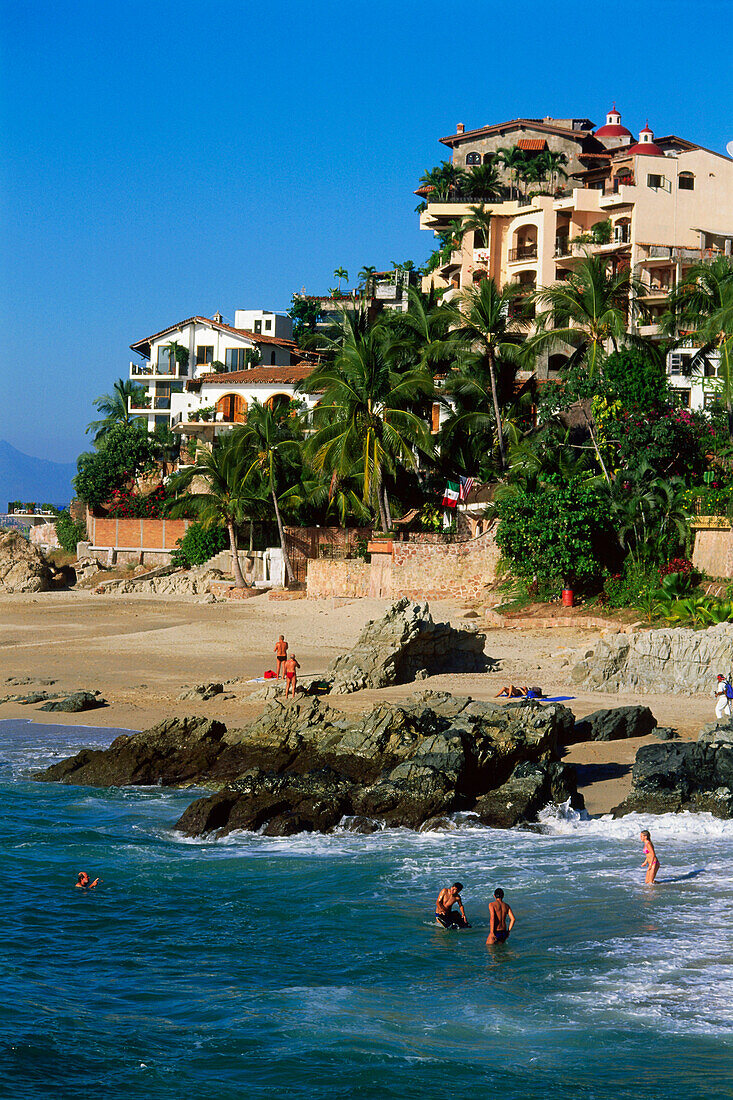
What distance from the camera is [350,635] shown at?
32500mm

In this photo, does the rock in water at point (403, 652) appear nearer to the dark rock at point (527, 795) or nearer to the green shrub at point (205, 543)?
the dark rock at point (527, 795)

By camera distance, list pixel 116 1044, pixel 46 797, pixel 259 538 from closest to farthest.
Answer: pixel 116 1044 → pixel 46 797 → pixel 259 538

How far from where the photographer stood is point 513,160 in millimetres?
59562

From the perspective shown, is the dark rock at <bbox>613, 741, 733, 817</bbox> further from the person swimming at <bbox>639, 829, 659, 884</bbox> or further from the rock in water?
the rock in water

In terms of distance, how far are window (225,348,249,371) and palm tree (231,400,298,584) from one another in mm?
20271

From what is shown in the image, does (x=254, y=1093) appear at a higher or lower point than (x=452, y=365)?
lower

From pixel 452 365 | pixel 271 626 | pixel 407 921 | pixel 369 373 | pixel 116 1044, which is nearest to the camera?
pixel 116 1044

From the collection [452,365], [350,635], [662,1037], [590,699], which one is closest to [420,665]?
[590,699]

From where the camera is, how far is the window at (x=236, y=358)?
63.2m

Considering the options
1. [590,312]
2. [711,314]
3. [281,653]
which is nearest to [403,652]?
[281,653]

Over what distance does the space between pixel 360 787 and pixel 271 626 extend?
57.3 feet

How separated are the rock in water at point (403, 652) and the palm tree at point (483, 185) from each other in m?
38.4

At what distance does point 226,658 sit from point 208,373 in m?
34.7

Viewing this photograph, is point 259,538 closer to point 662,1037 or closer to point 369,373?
point 369,373
